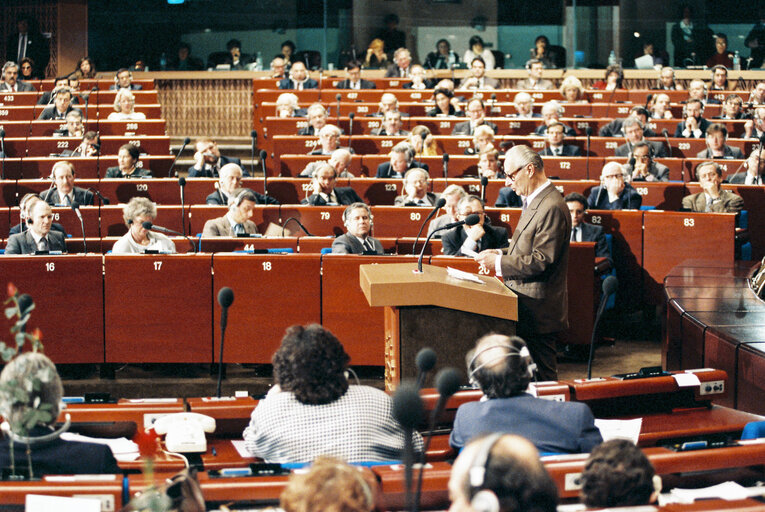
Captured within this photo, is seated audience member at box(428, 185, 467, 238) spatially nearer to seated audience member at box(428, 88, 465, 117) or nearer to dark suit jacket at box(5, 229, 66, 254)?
dark suit jacket at box(5, 229, 66, 254)

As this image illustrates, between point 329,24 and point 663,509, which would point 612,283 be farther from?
point 329,24

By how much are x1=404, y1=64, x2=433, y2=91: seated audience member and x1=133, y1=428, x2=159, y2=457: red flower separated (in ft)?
30.5

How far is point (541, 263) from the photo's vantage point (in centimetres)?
385

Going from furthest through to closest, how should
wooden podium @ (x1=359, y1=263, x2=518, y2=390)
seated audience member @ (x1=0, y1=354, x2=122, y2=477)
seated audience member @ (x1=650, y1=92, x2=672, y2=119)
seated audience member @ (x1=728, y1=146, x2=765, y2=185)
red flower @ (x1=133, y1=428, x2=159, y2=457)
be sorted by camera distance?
seated audience member @ (x1=650, y1=92, x2=672, y2=119)
seated audience member @ (x1=728, y1=146, x2=765, y2=185)
wooden podium @ (x1=359, y1=263, x2=518, y2=390)
red flower @ (x1=133, y1=428, x2=159, y2=457)
seated audience member @ (x1=0, y1=354, x2=122, y2=477)

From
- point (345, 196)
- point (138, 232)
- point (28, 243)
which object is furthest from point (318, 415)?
point (345, 196)

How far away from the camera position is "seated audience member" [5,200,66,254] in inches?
229

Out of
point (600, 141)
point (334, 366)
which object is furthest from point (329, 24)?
point (334, 366)

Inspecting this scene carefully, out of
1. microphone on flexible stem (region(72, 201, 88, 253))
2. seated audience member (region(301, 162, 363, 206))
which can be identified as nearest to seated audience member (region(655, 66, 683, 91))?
seated audience member (region(301, 162, 363, 206))

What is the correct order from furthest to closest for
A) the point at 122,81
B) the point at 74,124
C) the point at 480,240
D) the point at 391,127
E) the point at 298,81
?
the point at 298,81
the point at 122,81
the point at 391,127
the point at 74,124
the point at 480,240

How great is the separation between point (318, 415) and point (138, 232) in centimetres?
353

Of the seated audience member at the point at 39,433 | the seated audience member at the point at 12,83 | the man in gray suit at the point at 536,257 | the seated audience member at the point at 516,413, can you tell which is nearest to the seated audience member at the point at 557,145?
the man in gray suit at the point at 536,257

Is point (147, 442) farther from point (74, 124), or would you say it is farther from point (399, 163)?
point (74, 124)

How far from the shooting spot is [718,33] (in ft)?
45.3

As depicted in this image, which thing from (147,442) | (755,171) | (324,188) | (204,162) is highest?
(204,162)
